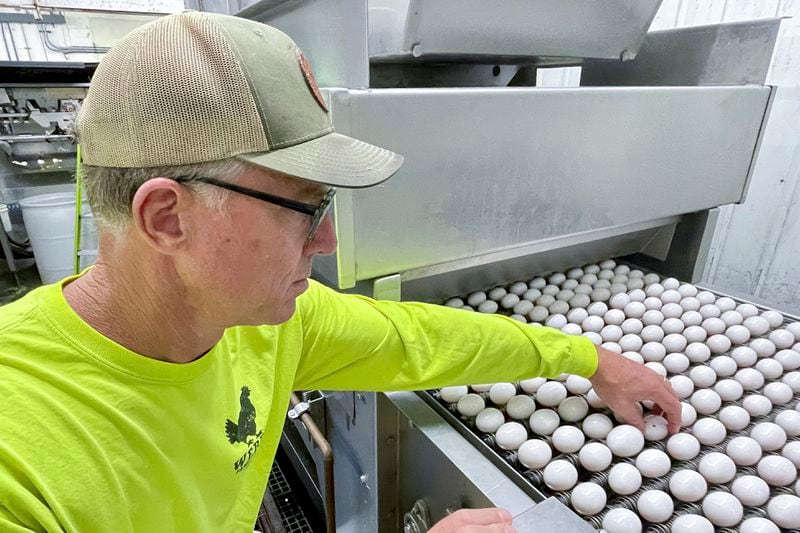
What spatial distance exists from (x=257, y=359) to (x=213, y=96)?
47cm

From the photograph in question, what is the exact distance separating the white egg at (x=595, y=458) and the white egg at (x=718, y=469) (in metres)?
0.17

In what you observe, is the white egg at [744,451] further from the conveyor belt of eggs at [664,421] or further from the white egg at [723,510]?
the white egg at [723,510]

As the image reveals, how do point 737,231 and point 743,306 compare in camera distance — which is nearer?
point 743,306

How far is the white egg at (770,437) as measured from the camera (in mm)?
899

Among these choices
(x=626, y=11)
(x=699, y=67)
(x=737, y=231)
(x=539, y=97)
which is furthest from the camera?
(x=737, y=231)

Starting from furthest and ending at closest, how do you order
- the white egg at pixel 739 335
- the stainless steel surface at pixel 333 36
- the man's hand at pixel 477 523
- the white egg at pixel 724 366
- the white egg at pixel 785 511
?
the white egg at pixel 739 335 → the white egg at pixel 724 366 → the stainless steel surface at pixel 333 36 → the white egg at pixel 785 511 → the man's hand at pixel 477 523

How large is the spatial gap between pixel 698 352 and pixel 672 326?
0.12 m

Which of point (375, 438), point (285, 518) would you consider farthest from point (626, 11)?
point (285, 518)

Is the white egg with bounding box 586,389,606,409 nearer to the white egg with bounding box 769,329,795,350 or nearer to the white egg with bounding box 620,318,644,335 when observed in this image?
the white egg with bounding box 620,318,644,335

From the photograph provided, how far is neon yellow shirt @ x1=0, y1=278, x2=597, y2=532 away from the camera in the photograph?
488mm

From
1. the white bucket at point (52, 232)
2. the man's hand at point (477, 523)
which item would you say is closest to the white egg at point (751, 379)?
the man's hand at point (477, 523)

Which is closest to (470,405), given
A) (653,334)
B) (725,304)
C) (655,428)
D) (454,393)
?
(454,393)

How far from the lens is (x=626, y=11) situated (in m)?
1.33

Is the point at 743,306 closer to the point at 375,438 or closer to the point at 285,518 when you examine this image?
the point at 375,438
